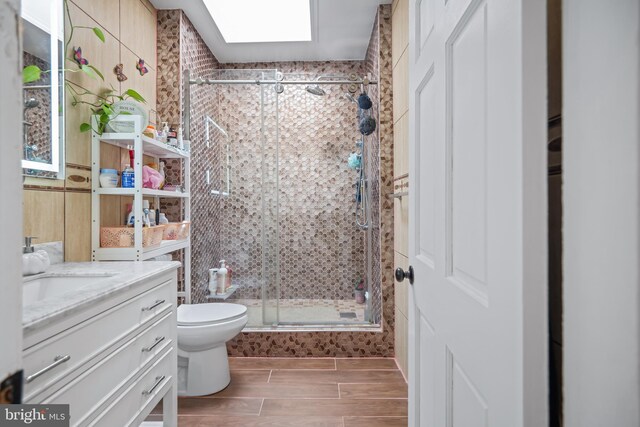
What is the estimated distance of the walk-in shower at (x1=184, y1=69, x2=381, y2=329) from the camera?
2900 mm

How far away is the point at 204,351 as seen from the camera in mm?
2104

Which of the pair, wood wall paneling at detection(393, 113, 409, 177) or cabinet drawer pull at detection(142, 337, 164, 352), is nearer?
cabinet drawer pull at detection(142, 337, 164, 352)

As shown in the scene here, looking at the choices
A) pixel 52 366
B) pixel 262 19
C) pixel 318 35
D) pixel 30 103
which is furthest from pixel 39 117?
pixel 318 35

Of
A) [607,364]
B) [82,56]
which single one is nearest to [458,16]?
[607,364]

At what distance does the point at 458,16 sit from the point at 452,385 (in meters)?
0.89

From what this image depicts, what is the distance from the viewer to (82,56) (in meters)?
1.78

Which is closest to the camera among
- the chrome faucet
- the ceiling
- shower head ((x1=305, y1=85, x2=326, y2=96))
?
the chrome faucet

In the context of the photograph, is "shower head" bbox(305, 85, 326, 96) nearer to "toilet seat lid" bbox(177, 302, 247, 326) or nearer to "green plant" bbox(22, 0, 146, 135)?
"green plant" bbox(22, 0, 146, 135)

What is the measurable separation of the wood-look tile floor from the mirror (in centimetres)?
147

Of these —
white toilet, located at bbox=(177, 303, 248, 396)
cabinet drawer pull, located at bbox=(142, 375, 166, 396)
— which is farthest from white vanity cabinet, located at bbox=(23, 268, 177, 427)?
white toilet, located at bbox=(177, 303, 248, 396)

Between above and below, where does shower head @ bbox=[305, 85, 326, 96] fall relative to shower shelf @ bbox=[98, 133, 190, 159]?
above

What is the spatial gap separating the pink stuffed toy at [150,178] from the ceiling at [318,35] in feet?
4.36

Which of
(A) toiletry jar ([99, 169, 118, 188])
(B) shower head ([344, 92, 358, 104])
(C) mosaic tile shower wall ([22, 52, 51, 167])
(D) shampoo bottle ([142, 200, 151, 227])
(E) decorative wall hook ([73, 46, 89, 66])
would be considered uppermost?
(B) shower head ([344, 92, 358, 104])

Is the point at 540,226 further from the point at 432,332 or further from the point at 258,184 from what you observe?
the point at 258,184
